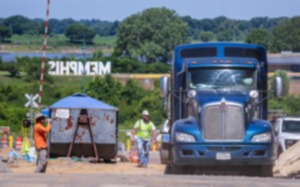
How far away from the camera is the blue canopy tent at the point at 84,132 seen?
30.5 metres

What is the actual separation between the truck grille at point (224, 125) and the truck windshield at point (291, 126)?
12.5 meters

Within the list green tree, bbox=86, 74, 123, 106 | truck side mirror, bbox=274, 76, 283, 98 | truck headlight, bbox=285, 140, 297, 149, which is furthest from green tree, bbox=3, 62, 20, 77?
truck side mirror, bbox=274, 76, 283, 98

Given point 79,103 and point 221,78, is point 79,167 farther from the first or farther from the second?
point 221,78

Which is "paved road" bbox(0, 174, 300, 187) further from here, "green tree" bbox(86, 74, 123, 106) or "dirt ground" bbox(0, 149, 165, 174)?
"green tree" bbox(86, 74, 123, 106)

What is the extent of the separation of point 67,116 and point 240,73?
10.6 metres

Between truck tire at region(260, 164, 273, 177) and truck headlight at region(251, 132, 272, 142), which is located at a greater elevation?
truck headlight at region(251, 132, 272, 142)

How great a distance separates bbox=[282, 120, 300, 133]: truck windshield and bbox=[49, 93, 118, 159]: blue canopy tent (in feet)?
19.4

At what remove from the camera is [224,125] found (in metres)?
19.5

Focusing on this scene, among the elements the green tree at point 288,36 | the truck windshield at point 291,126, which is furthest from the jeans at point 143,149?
the green tree at point 288,36

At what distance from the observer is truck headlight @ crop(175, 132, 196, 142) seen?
19.6 meters

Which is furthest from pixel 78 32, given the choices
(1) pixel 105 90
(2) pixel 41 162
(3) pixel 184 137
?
(3) pixel 184 137

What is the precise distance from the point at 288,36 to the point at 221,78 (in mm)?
110850

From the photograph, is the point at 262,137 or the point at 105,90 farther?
the point at 105,90

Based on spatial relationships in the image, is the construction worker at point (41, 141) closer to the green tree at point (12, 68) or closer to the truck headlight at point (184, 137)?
the truck headlight at point (184, 137)
